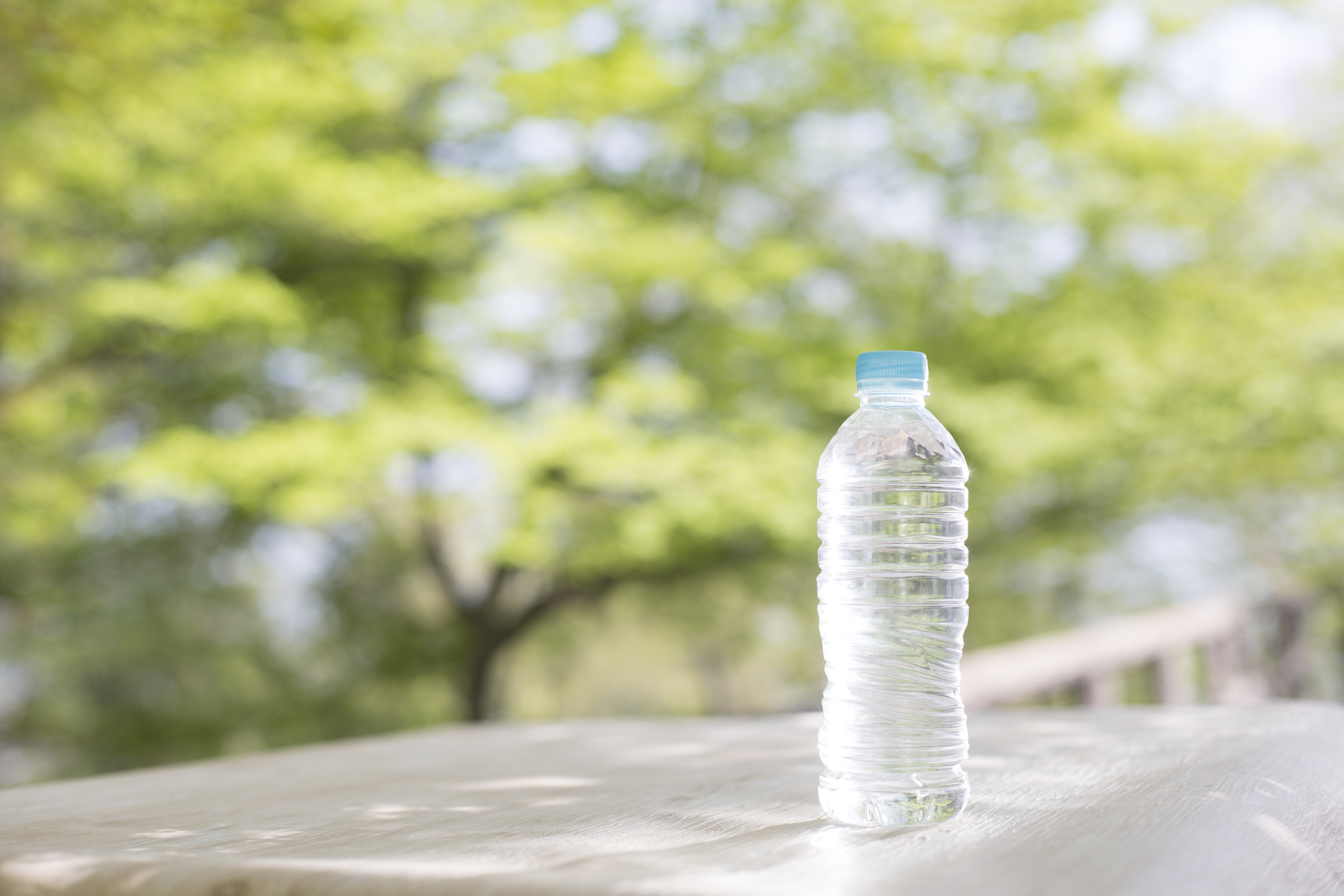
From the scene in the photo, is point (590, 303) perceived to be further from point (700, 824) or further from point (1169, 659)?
point (700, 824)

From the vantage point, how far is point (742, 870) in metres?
0.75

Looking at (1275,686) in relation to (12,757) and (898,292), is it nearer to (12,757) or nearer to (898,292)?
(898,292)

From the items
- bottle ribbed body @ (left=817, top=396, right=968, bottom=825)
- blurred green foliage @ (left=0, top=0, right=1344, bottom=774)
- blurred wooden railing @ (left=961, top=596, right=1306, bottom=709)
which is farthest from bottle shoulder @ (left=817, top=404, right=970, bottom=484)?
blurred green foliage @ (left=0, top=0, right=1344, bottom=774)

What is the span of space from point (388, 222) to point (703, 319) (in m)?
2.40

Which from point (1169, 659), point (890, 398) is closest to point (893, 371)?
point (890, 398)

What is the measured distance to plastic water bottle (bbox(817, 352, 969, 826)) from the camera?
3.22 feet

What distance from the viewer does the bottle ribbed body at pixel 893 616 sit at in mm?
990

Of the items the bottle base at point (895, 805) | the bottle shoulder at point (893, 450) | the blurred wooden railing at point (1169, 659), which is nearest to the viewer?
the bottle base at point (895, 805)

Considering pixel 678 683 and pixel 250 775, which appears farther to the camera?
pixel 678 683

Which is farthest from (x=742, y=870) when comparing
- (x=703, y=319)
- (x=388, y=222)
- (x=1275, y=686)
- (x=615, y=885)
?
(x=703, y=319)

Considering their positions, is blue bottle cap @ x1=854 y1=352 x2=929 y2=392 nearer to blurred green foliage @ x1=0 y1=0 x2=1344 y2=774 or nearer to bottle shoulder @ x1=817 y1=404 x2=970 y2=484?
bottle shoulder @ x1=817 y1=404 x2=970 y2=484

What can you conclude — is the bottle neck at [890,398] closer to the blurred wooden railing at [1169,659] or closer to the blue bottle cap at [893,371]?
the blue bottle cap at [893,371]

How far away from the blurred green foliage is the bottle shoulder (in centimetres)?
496

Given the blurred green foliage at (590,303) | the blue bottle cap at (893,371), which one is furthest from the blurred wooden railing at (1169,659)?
the blurred green foliage at (590,303)
